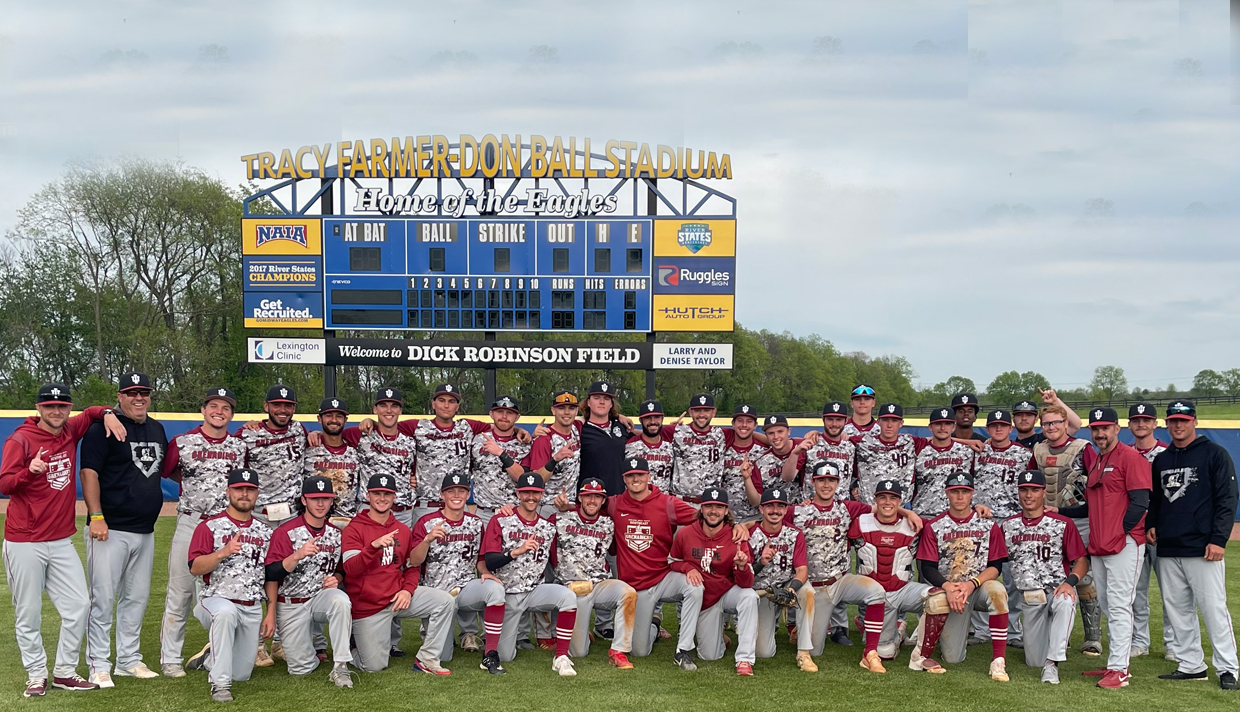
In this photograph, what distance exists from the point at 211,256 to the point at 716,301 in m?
33.1

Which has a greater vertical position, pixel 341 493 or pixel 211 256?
pixel 211 256

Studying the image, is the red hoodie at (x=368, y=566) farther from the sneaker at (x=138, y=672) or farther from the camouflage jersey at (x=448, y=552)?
the sneaker at (x=138, y=672)

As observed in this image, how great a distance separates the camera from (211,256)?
43.3 meters

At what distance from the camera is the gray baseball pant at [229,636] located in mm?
6434

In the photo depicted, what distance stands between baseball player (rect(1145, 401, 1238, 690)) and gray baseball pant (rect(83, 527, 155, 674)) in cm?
750

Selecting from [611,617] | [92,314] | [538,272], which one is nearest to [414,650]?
[611,617]

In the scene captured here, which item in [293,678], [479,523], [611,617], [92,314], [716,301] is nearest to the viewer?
[293,678]

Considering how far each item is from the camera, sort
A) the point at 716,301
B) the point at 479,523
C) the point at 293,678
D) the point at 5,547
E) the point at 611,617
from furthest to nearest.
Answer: the point at 716,301, the point at 611,617, the point at 479,523, the point at 293,678, the point at 5,547

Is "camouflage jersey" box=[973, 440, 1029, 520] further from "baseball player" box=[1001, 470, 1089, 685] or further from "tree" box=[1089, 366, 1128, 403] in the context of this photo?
"tree" box=[1089, 366, 1128, 403]

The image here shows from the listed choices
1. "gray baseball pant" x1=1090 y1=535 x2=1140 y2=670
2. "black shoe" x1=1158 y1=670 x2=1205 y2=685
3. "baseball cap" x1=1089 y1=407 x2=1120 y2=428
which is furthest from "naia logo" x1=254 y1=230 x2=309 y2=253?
"black shoe" x1=1158 y1=670 x2=1205 y2=685

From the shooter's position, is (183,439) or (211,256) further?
(211,256)

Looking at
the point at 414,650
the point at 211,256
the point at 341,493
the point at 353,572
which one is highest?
the point at 211,256

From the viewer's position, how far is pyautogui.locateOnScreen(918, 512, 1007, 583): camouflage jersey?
7.39 m

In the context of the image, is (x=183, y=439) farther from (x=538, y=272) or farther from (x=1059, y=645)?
(x=538, y=272)
